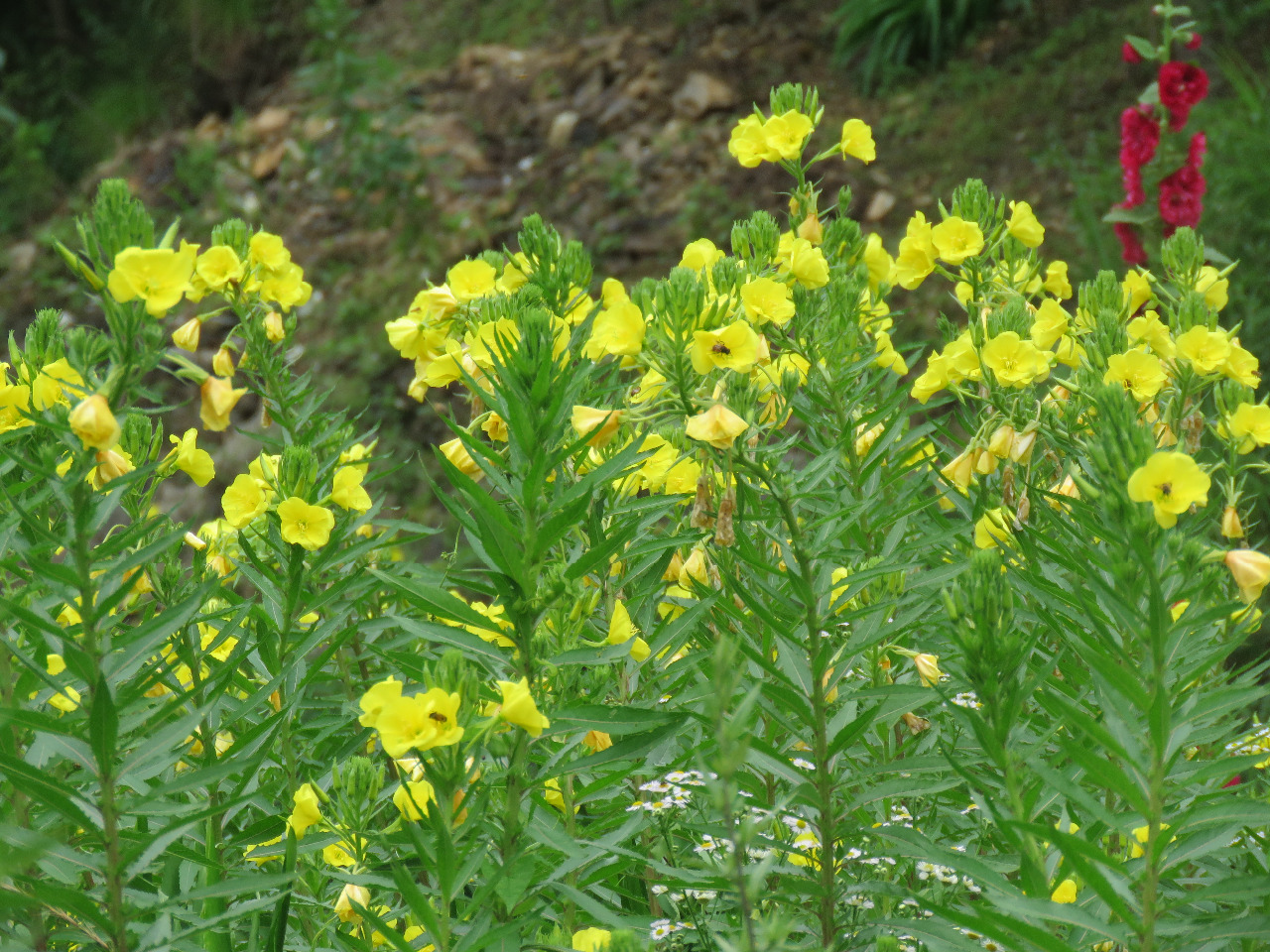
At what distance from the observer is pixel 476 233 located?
19.3ft

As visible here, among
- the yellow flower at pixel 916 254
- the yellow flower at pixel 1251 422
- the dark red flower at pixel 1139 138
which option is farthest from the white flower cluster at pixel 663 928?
the dark red flower at pixel 1139 138

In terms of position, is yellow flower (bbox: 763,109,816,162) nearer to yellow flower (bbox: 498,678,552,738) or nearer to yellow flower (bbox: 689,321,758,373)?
yellow flower (bbox: 689,321,758,373)

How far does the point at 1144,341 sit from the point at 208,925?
1485mm

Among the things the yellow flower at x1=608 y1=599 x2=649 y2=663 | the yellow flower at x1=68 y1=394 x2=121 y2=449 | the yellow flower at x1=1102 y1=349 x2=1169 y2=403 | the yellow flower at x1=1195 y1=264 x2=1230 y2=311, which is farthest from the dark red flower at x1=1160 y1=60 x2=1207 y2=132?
the yellow flower at x1=68 y1=394 x2=121 y2=449

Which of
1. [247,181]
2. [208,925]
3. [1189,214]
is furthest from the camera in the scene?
[247,181]

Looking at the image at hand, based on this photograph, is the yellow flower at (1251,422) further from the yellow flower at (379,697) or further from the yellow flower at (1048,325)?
the yellow flower at (379,697)

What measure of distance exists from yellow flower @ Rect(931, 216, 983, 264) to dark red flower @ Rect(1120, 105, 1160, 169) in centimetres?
→ 203

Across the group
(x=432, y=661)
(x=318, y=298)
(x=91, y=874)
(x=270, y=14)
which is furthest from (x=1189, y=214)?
(x=270, y=14)

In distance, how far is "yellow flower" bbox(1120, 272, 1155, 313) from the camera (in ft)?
6.48

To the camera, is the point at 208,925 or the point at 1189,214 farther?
the point at 1189,214

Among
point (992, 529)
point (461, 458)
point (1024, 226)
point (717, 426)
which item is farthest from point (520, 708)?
point (1024, 226)

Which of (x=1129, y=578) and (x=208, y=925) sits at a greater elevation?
(x=1129, y=578)

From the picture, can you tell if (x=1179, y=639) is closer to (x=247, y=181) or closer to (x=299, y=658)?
(x=299, y=658)

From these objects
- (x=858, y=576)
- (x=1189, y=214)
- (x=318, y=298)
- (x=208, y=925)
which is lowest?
(x=208, y=925)
